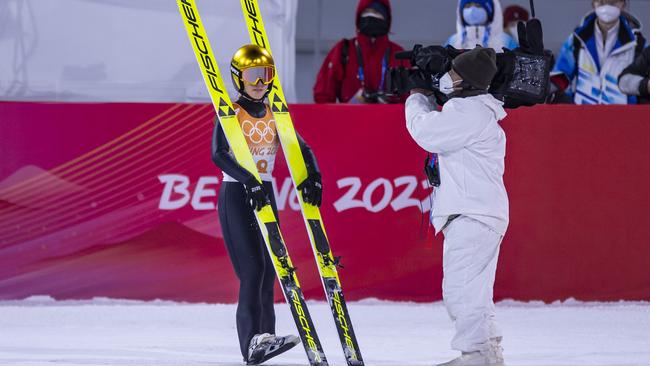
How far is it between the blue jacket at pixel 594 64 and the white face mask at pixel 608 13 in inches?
2.6

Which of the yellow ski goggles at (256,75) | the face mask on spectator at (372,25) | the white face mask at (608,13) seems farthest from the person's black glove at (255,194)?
the white face mask at (608,13)

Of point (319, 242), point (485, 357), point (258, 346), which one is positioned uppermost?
point (319, 242)

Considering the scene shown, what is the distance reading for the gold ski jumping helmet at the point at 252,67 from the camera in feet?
18.3

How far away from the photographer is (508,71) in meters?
5.30

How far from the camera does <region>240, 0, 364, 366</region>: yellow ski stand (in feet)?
17.9

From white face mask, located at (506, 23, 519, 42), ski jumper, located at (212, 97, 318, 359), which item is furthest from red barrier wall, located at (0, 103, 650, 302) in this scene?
ski jumper, located at (212, 97, 318, 359)

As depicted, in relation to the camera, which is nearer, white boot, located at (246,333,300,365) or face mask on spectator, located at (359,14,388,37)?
white boot, located at (246,333,300,365)

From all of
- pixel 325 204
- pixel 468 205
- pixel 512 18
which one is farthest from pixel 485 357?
pixel 512 18

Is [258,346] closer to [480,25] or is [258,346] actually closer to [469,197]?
[469,197]

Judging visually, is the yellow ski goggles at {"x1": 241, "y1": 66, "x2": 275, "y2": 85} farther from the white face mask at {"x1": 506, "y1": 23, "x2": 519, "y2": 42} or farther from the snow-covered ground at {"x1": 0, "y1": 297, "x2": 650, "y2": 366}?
the white face mask at {"x1": 506, "y1": 23, "x2": 519, "y2": 42}

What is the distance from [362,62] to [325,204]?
109cm

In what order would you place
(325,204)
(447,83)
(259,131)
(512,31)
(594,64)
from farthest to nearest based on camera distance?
1. (512,31)
2. (594,64)
3. (325,204)
4. (259,131)
5. (447,83)

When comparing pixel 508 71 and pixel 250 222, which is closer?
pixel 508 71

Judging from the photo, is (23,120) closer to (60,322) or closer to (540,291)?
(60,322)
